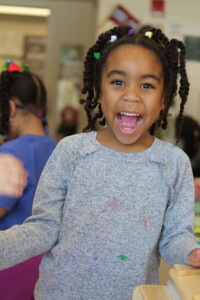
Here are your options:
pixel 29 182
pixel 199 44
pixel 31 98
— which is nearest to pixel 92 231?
pixel 29 182

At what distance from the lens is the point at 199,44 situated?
10.3ft

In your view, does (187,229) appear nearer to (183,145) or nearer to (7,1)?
(183,145)

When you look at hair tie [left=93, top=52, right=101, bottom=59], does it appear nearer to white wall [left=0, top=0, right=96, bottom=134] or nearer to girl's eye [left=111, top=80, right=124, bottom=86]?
girl's eye [left=111, top=80, right=124, bottom=86]

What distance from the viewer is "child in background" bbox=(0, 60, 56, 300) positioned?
1186 millimetres

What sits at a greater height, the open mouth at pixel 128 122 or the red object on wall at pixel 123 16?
the red object on wall at pixel 123 16

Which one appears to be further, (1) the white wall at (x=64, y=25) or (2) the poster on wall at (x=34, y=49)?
(2) the poster on wall at (x=34, y=49)

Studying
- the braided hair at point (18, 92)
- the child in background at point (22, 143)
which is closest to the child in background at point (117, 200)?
the child in background at point (22, 143)

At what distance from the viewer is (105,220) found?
0.91 meters

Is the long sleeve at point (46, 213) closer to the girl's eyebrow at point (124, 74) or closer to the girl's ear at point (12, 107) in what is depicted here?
the girl's eyebrow at point (124, 74)

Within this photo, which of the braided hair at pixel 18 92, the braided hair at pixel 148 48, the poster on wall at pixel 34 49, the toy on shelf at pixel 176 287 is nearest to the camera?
the toy on shelf at pixel 176 287

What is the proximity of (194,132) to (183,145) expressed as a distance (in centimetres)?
11

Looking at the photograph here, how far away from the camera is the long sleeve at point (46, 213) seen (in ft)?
2.86

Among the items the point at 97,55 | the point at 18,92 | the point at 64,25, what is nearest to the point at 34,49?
the point at 64,25

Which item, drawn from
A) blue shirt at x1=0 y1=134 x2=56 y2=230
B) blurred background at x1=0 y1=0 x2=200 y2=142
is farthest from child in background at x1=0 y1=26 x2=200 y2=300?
blurred background at x1=0 y1=0 x2=200 y2=142
